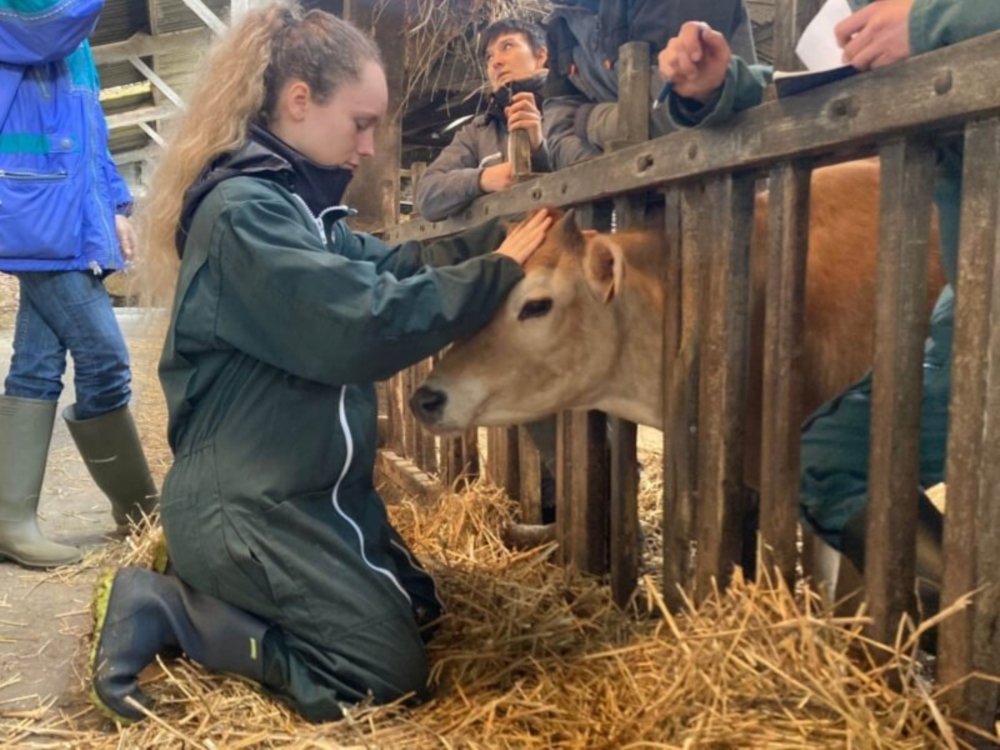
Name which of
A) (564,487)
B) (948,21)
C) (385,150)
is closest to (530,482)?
(564,487)

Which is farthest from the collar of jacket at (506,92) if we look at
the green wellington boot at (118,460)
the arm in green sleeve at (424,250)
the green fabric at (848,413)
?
the green fabric at (848,413)

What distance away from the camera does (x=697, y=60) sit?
208 centimetres

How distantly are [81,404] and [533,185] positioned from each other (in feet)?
6.77

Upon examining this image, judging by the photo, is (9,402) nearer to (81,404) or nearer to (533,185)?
(81,404)

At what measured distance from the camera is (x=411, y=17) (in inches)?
225

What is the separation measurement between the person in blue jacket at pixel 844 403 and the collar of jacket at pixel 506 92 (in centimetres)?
227

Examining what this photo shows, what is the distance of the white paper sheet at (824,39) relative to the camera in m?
1.91

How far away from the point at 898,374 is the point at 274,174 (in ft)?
4.97

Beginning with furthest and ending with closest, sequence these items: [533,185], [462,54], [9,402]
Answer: [462,54]
[9,402]
[533,185]

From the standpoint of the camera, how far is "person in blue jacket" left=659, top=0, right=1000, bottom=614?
2047mm

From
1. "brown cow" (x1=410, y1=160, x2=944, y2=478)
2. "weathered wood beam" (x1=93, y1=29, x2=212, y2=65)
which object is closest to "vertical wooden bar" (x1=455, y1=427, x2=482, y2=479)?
"brown cow" (x1=410, y1=160, x2=944, y2=478)

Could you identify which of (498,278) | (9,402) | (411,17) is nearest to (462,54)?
(411,17)

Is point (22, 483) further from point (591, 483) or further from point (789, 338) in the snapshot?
point (789, 338)

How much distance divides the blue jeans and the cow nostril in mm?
1757
